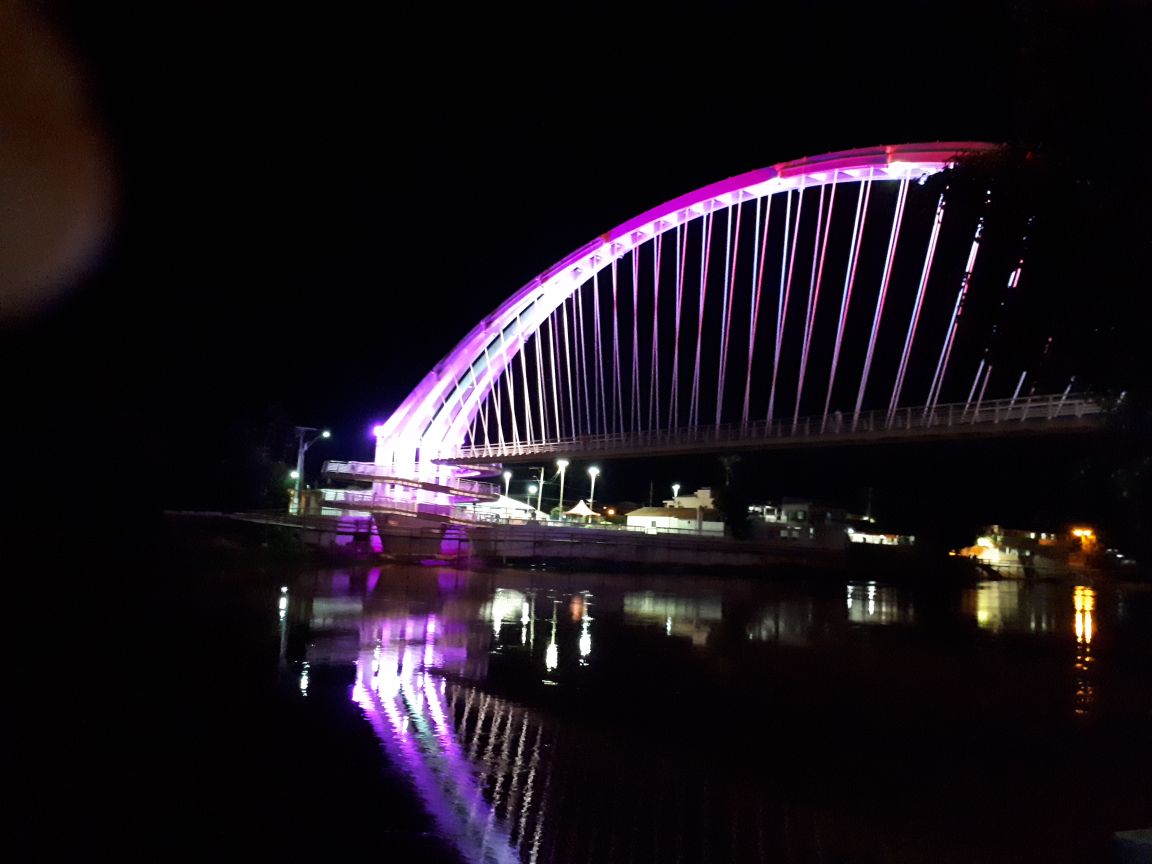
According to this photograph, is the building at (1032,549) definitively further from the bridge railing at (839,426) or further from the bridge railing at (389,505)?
the bridge railing at (389,505)

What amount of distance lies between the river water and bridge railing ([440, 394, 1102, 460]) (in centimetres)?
1728

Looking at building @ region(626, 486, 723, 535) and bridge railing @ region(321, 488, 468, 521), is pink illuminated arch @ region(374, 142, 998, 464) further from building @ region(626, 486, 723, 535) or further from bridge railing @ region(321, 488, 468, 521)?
building @ region(626, 486, 723, 535)

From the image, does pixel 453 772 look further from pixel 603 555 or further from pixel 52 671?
pixel 603 555

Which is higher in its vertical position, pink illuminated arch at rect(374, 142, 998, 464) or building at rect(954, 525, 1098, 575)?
pink illuminated arch at rect(374, 142, 998, 464)

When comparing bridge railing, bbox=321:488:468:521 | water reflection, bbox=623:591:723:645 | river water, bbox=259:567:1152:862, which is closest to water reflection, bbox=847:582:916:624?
water reflection, bbox=623:591:723:645

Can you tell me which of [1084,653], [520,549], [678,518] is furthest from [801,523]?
[1084,653]

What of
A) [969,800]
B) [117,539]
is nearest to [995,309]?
[969,800]

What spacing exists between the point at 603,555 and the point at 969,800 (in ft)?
120

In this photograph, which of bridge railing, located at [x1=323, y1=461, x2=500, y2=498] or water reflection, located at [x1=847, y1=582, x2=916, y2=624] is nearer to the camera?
water reflection, located at [x1=847, y1=582, x2=916, y2=624]

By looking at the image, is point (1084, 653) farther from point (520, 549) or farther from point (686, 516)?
point (686, 516)

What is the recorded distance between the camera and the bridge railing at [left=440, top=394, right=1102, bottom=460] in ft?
127

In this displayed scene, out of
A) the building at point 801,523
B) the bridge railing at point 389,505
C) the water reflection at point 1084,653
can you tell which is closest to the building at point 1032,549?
the building at point 801,523

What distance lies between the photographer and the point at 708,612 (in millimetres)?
23328

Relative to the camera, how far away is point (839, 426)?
47188 mm
